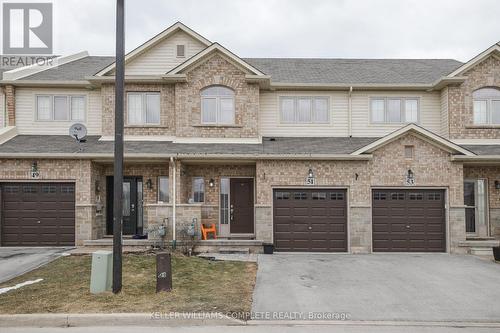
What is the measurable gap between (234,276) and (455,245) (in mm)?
8846

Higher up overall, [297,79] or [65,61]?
[65,61]

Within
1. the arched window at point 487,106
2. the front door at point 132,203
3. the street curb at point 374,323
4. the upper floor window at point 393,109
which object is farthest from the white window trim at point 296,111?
the street curb at point 374,323

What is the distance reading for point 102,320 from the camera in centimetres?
686

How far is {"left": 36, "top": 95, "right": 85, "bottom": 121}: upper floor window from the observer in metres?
16.5

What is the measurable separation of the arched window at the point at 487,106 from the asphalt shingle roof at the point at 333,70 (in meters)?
1.99

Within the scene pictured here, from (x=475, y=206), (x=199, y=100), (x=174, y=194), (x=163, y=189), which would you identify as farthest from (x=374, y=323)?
(x=475, y=206)

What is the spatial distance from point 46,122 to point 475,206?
18.2 meters

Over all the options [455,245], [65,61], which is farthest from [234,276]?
[65,61]

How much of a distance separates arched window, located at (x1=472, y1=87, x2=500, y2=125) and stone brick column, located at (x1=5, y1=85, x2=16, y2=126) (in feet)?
63.1

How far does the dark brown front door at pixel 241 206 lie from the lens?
1584 cm

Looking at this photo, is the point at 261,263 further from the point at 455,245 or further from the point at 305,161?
the point at 455,245

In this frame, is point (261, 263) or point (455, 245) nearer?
point (261, 263)

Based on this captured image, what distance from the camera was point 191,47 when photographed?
1697 cm

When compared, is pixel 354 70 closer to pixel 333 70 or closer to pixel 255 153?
pixel 333 70
